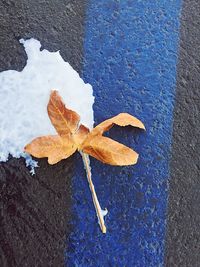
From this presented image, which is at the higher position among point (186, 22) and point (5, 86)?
point (186, 22)

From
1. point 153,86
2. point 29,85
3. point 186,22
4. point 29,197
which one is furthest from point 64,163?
point 186,22

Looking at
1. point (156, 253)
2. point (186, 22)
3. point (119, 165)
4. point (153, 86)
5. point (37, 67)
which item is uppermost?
point (186, 22)

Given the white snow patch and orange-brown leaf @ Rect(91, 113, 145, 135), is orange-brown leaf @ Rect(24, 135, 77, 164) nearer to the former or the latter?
the white snow patch

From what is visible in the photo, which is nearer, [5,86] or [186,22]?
[5,86]

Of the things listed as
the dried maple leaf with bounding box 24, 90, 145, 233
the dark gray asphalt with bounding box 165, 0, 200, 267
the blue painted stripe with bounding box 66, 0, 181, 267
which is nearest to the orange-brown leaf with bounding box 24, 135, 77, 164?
the dried maple leaf with bounding box 24, 90, 145, 233

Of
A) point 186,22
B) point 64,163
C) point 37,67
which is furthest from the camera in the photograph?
point 186,22

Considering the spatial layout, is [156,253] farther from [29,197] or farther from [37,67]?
[37,67]
